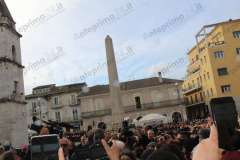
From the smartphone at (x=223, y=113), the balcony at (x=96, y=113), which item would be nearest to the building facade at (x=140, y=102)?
the balcony at (x=96, y=113)

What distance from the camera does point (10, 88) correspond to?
2803 cm

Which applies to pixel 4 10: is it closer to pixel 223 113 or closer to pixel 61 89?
pixel 223 113

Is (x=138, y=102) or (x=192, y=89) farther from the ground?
(x=192, y=89)

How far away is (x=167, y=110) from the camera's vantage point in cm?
5838

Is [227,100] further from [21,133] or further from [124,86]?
[124,86]

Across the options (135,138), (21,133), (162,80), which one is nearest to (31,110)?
(162,80)

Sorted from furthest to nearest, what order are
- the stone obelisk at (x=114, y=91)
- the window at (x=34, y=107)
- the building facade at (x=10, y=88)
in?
the window at (x=34, y=107)
the building facade at (x=10, y=88)
the stone obelisk at (x=114, y=91)

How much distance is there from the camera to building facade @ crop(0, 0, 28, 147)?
27078 millimetres

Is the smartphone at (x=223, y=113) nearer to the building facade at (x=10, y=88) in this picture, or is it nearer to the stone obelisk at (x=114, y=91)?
the stone obelisk at (x=114, y=91)

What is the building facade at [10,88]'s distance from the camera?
A: 88.8 ft

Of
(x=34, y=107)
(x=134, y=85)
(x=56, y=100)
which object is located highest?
(x=134, y=85)

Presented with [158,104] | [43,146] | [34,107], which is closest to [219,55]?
[158,104]

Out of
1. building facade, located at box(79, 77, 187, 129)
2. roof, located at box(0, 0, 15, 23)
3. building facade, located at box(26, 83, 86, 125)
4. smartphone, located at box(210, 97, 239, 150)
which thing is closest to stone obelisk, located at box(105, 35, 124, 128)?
roof, located at box(0, 0, 15, 23)

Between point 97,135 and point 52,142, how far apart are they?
1.62m
